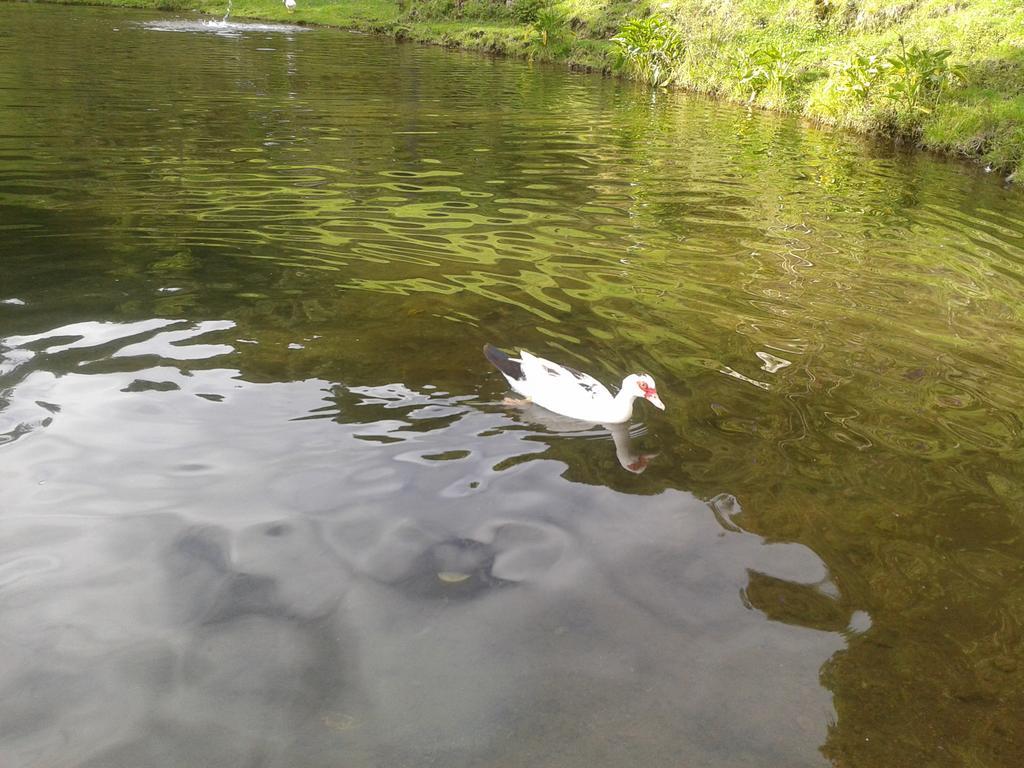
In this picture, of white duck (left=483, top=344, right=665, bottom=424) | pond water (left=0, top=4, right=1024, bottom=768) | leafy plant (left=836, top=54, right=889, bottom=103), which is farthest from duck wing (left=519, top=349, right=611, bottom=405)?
leafy plant (left=836, top=54, right=889, bottom=103)

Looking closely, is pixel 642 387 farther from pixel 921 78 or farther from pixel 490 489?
pixel 921 78

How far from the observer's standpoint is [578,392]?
5.68m

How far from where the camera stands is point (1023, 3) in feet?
67.9

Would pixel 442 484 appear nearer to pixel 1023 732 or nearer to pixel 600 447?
pixel 600 447

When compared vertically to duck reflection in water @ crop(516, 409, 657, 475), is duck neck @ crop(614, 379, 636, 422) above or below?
above

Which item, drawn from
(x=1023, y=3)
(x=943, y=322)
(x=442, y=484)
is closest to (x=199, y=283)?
(x=442, y=484)

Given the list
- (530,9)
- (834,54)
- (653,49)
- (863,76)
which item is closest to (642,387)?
(863,76)

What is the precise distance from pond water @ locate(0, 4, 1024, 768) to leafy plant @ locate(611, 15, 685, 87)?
64.0 feet

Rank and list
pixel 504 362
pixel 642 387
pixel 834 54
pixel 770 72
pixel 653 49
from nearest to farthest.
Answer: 1. pixel 642 387
2. pixel 504 362
3. pixel 770 72
4. pixel 834 54
5. pixel 653 49

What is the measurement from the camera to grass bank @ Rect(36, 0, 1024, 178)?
17578mm

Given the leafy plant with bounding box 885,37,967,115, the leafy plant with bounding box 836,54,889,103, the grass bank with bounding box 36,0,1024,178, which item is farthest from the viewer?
the leafy plant with bounding box 836,54,889,103

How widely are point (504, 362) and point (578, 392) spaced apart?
2.17ft

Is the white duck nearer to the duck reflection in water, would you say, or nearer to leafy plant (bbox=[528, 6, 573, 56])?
the duck reflection in water

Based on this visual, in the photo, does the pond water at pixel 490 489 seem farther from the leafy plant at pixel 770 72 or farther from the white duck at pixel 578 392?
the leafy plant at pixel 770 72
